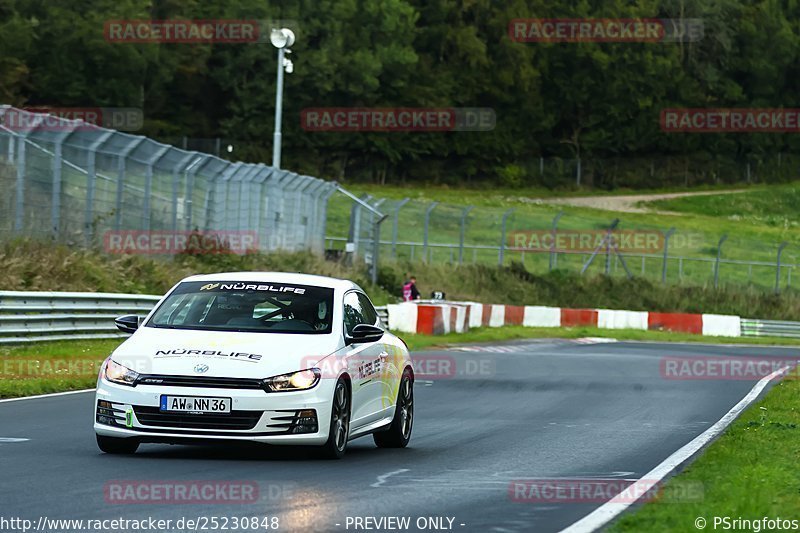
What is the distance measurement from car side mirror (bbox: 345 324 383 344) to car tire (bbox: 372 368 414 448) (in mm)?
1042

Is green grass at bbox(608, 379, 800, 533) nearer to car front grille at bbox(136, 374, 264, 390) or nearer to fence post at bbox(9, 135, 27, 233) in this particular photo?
car front grille at bbox(136, 374, 264, 390)

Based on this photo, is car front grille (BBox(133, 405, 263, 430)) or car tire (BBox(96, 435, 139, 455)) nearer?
car front grille (BBox(133, 405, 263, 430))

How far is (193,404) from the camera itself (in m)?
10.7

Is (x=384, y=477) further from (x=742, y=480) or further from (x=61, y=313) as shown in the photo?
(x=61, y=313)

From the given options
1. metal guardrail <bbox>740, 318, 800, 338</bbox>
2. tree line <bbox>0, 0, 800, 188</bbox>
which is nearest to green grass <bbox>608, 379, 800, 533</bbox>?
metal guardrail <bbox>740, 318, 800, 338</bbox>

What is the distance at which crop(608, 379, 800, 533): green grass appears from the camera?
845cm

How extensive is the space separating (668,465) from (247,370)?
3235 mm

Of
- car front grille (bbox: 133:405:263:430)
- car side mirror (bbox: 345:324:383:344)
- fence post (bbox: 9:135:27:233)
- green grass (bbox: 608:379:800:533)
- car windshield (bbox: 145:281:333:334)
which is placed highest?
fence post (bbox: 9:135:27:233)

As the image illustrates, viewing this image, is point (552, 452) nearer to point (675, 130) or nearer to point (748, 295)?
point (748, 295)

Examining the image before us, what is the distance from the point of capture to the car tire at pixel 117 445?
439 inches

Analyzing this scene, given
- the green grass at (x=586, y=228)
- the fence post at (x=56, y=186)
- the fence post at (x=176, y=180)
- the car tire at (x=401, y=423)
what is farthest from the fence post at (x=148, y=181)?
the car tire at (x=401, y=423)

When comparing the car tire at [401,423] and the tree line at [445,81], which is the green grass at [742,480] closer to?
the car tire at [401,423]

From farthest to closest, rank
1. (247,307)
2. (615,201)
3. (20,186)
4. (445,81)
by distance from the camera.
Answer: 1. (445,81)
2. (615,201)
3. (20,186)
4. (247,307)

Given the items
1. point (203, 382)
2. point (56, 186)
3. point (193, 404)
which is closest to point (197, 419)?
point (193, 404)
